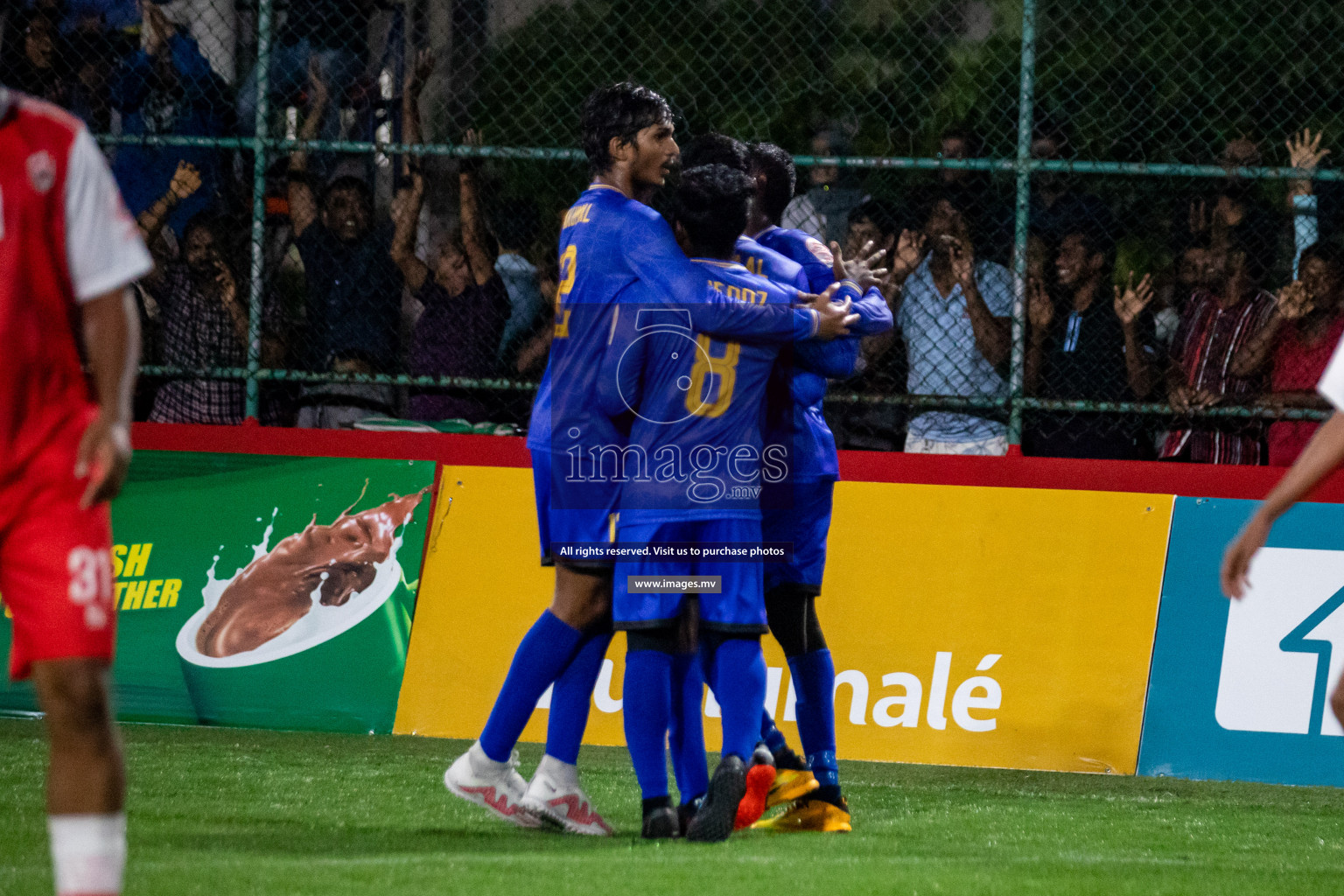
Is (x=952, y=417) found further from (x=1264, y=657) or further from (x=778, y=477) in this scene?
(x=778, y=477)

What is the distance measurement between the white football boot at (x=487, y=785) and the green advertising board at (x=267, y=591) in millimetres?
2035

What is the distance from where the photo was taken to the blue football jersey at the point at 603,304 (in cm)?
448

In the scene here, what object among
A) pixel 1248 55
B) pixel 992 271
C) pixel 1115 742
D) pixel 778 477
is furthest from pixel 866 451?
pixel 1248 55

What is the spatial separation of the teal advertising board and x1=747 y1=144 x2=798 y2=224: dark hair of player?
2335mm

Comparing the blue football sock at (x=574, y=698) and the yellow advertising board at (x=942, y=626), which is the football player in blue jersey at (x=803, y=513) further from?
the yellow advertising board at (x=942, y=626)

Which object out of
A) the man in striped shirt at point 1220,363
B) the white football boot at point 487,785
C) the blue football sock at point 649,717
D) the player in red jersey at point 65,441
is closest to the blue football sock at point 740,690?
the blue football sock at point 649,717

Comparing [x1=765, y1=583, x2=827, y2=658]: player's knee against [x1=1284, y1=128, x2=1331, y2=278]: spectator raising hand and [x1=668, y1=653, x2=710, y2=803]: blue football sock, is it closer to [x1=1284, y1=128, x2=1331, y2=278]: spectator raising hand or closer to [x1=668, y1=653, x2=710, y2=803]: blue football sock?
[x1=668, y1=653, x2=710, y2=803]: blue football sock

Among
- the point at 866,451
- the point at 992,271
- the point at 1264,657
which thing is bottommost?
the point at 1264,657

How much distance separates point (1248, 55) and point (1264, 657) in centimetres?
276

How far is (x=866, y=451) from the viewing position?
6.82m

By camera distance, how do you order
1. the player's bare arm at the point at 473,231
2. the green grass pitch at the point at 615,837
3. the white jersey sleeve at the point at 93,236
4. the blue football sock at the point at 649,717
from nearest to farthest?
the white jersey sleeve at the point at 93,236 < the green grass pitch at the point at 615,837 < the blue football sock at the point at 649,717 < the player's bare arm at the point at 473,231

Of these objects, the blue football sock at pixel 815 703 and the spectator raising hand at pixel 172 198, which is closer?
the blue football sock at pixel 815 703

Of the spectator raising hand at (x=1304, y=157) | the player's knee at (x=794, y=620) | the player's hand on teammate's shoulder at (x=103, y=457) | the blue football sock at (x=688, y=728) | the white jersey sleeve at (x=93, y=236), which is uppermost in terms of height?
the spectator raising hand at (x=1304, y=157)

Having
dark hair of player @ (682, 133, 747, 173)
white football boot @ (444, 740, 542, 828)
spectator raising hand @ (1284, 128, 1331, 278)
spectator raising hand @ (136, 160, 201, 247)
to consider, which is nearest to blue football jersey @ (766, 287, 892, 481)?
dark hair of player @ (682, 133, 747, 173)
